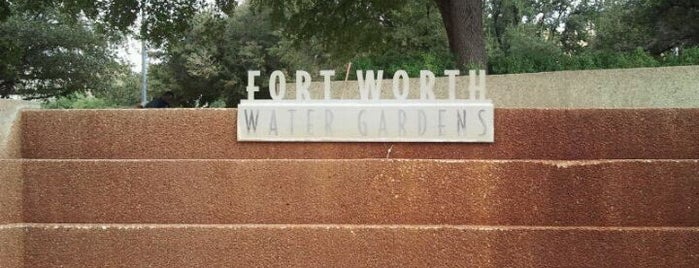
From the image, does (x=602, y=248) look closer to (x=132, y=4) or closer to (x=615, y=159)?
(x=615, y=159)

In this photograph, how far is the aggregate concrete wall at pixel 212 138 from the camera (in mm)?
6031

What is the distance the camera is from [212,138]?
6.14 metres

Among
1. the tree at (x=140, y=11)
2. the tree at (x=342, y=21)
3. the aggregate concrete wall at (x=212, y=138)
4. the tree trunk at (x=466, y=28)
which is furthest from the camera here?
the tree at (x=342, y=21)

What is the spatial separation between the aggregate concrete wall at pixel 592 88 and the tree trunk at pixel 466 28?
4.45m

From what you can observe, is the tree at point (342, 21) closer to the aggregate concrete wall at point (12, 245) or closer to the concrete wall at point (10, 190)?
the concrete wall at point (10, 190)

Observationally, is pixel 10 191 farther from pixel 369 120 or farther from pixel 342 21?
pixel 342 21

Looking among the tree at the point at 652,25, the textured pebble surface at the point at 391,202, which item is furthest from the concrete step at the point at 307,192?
the tree at the point at 652,25

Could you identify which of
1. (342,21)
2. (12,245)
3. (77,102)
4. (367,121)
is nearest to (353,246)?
(367,121)

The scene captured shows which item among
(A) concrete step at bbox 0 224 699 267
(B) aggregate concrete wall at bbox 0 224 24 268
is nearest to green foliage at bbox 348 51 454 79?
(A) concrete step at bbox 0 224 699 267

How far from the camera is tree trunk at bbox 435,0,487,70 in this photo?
568 inches

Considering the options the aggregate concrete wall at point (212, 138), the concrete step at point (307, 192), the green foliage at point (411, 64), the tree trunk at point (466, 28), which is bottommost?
the concrete step at point (307, 192)

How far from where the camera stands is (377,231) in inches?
232

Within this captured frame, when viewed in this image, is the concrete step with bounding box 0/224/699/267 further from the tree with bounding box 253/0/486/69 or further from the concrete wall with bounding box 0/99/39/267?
the tree with bounding box 253/0/486/69

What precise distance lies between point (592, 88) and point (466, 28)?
5863 millimetres
